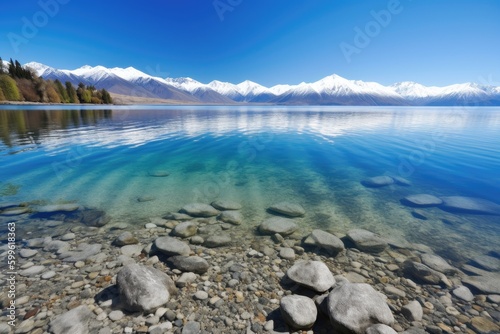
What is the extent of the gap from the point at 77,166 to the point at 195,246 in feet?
60.6

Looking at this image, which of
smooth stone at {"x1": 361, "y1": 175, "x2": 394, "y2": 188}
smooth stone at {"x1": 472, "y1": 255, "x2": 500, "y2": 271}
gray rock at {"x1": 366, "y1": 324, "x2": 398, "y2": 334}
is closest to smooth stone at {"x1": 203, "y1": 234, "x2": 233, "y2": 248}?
gray rock at {"x1": 366, "y1": 324, "x2": 398, "y2": 334}

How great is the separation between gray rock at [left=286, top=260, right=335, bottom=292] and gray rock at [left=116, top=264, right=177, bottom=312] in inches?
155

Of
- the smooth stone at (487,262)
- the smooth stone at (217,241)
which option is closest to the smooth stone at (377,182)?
the smooth stone at (487,262)

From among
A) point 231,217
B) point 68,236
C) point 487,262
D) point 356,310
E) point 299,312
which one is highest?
point 356,310

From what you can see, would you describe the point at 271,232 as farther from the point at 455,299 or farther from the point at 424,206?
the point at 424,206

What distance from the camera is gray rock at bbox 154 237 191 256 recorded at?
9.09 meters

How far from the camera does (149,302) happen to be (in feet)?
20.6

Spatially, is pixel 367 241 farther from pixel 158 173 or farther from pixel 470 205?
pixel 158 173

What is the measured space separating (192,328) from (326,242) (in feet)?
21.3

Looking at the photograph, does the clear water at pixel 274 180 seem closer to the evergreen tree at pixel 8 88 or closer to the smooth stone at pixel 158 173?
the smooth stone at pixel 158 173

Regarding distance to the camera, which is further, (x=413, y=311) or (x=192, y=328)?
(x=413, y=311)

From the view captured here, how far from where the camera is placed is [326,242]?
33.1 ft

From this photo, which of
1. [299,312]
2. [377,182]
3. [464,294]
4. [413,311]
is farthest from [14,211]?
[377,182]

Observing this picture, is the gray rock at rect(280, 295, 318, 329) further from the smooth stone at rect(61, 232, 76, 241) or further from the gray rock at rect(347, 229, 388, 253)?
the smooth stone at rect(61, 232, 76, 241)
